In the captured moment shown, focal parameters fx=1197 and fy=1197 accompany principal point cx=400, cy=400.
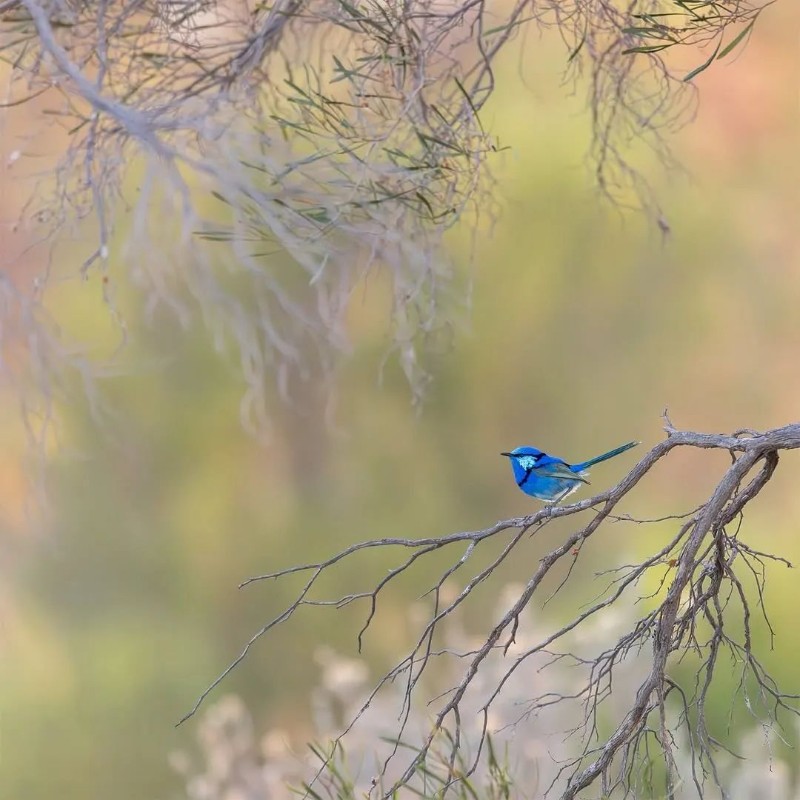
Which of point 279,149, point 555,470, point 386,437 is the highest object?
point 386,437

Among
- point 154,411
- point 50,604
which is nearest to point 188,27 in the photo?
point 154,411

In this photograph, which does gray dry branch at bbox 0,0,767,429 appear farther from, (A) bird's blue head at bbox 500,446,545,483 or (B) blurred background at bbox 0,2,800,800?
(B) blurred background at bbox 0,2,800,800

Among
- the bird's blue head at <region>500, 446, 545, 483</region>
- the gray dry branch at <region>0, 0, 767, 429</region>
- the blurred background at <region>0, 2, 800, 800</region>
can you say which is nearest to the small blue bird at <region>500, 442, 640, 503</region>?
the bird's blue head at <region>500, 446, 545, 483</region>

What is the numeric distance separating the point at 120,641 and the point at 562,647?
7.42 ft

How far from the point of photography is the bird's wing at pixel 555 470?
1.64 meters

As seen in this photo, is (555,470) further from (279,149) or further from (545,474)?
(279,149)

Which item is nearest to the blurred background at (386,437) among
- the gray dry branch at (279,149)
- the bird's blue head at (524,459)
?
the gray dry branch at (279,149)

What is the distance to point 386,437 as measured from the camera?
5754mm

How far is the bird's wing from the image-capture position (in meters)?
1.64

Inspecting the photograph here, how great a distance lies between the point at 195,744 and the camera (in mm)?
5602

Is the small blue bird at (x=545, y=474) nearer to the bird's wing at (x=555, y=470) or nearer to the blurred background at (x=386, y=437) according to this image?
the bird's wing at (x=555, y=470)

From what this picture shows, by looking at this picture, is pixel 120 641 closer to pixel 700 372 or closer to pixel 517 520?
pixel 700 372

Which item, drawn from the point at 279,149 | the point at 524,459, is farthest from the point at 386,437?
Answer: the point at 279,149

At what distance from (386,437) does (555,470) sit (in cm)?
408
